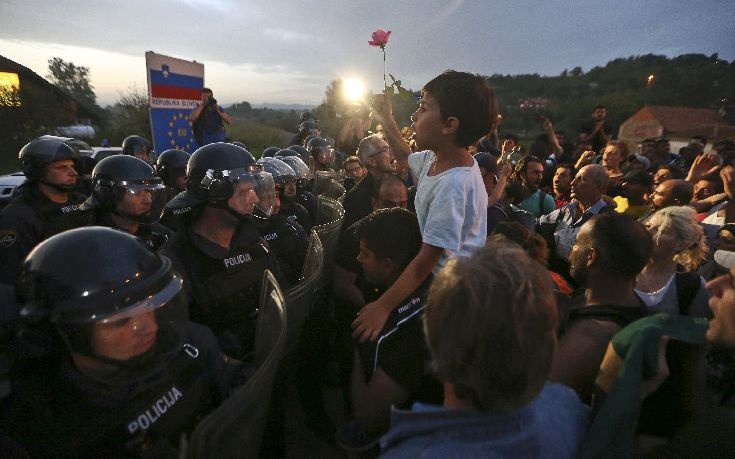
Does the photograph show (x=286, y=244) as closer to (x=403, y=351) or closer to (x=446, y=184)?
(x=446, y=184)

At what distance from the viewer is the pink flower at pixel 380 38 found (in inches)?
132

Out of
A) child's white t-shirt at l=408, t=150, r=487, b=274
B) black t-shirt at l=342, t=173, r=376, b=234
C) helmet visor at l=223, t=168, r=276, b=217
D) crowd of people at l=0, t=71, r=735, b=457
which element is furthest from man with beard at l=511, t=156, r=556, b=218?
helmet visor at l=223, t=168, r=276, b=217

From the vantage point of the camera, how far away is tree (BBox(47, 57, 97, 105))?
173 ft

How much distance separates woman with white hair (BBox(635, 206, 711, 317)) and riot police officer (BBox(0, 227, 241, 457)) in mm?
2743

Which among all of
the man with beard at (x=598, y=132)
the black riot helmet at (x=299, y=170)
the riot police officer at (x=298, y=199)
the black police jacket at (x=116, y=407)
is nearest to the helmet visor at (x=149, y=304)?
the black police jacket at (x=116, y=407)

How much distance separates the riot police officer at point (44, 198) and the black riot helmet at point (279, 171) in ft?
6.32

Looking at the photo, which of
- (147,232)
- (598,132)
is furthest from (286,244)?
(598,132)

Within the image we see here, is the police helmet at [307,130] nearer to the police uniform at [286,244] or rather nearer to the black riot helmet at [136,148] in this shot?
the black riot helmet at [136,148]

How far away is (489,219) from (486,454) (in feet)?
A: 11.9

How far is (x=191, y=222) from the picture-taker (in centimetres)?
271

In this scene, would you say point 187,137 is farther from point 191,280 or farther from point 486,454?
point 486,454

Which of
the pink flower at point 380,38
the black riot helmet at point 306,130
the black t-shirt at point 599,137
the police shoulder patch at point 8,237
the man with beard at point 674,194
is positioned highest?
the pink flower at point 380,38

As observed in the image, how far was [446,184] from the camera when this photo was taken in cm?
212

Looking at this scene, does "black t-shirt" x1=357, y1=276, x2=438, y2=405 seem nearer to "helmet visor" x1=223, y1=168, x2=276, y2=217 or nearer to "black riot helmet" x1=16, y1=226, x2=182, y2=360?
"black riot helmet" x1=16, y1=226, x2=182, y2=360
